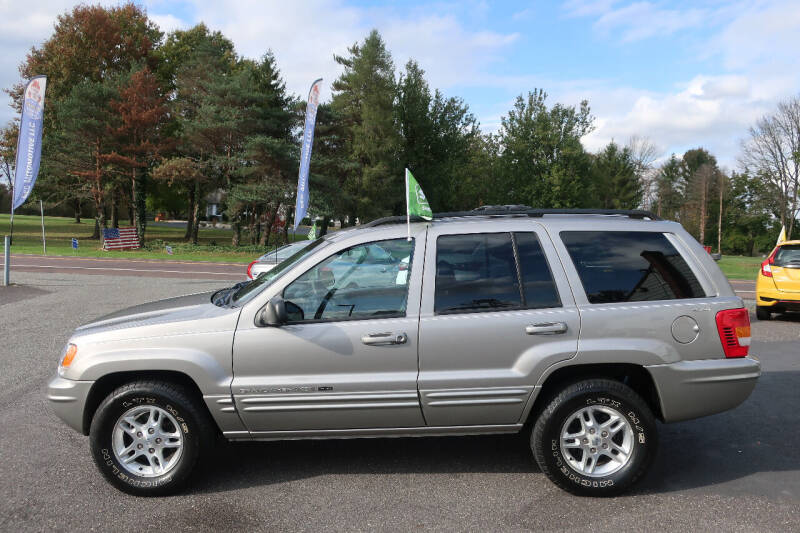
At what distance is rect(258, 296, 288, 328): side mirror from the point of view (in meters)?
3.76

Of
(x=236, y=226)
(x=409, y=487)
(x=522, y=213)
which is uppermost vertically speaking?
(x=236, y=226)

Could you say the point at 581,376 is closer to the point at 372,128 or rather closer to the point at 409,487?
the point at 409,487

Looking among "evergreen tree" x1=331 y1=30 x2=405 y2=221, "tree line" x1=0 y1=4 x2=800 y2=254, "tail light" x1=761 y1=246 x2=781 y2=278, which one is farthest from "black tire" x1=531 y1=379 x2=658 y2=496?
"evergreen tree" x1=331 y1=30 x2=405 y2=221

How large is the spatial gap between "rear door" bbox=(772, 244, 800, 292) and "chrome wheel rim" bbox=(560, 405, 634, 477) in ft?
28.5

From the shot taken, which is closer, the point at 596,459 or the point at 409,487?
the point at 596,459

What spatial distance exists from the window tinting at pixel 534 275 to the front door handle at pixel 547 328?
135mm

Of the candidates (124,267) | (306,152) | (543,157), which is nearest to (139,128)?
(124,267)

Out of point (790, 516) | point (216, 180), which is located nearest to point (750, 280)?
point (790, 516)

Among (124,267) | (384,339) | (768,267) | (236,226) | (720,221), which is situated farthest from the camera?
(720,221)

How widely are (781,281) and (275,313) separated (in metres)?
10.3

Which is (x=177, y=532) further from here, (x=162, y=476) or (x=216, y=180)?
(x=216, y=180)

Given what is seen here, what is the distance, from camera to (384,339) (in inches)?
152

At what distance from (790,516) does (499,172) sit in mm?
53607

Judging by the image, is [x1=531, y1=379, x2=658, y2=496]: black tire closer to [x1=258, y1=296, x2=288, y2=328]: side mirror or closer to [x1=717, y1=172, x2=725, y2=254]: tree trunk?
[x1=258, y1=296, x2=288, y2=328]: side mirror
